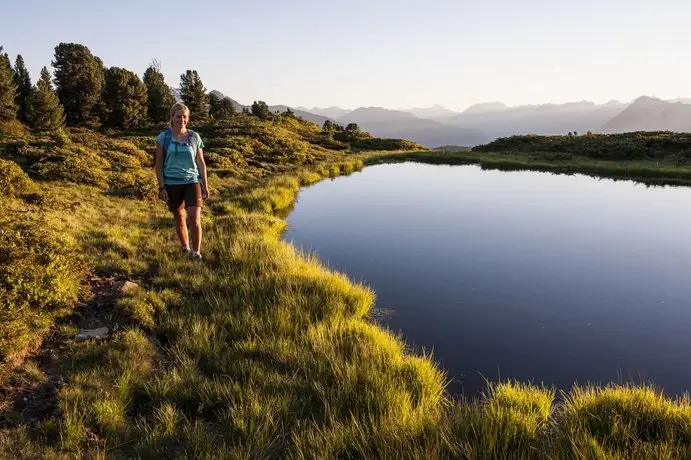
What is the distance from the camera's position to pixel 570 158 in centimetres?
3781

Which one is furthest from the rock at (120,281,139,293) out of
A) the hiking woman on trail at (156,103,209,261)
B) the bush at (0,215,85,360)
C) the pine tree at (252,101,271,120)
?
the pine tree at (252,101,271,120)

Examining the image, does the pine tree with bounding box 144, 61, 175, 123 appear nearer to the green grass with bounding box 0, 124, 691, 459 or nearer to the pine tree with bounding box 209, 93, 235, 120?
the pine tree with bounding box 209, 93, 235, 120

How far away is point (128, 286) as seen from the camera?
6688 millimetres

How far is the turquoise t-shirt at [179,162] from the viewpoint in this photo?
790 cm

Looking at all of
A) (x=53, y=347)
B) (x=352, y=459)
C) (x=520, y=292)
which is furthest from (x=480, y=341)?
(x=53, y=347)

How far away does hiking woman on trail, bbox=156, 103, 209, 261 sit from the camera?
786 cm

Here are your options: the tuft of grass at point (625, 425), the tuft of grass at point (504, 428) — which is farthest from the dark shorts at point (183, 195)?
the tuft of grass at point (625, 425)

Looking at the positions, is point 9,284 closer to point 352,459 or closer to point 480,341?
point 352,459

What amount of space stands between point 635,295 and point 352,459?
6.89 metres

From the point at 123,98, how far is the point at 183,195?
199ft

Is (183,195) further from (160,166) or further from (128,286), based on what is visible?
(128,286)

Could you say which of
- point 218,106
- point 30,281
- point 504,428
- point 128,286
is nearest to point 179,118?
point 128,286

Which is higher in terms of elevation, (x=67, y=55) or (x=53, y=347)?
(x=67, y=55)

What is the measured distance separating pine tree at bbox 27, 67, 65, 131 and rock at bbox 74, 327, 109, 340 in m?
57.1
